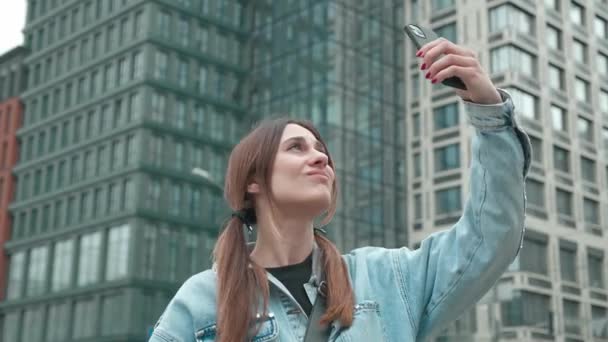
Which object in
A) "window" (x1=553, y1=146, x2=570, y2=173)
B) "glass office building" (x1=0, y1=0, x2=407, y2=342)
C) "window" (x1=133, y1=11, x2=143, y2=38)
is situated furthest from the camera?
"window" (x1=133, y1=11, x2=143, y2=38)

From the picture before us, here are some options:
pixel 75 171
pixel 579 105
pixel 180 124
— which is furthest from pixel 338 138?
pixel 75 171

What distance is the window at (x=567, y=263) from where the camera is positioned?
156 ft

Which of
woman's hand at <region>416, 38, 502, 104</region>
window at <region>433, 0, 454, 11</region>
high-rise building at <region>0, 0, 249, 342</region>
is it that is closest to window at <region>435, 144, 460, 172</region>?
window at <region>433, 0, 454, 11</region>

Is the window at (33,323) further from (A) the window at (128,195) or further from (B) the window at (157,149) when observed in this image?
(B) the window at (157,149)

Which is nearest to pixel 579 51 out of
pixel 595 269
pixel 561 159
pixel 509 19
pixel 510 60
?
pixel 509 19

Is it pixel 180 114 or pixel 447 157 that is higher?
pixel 180 114

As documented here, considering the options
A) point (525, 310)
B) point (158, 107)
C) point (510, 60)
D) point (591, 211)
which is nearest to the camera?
point (525, 310)

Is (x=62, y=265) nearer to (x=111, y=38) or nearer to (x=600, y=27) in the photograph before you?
(x=111, y=38)

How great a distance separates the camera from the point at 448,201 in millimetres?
47875

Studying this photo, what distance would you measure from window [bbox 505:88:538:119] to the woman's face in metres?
44.3

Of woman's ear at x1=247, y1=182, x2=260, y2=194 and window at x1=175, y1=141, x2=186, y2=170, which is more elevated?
window at x1=175, y1=141, x2=186, y2=170

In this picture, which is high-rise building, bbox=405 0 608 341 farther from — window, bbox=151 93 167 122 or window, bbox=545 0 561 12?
window, bbox=151 93 167 122

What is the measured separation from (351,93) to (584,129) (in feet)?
49.6

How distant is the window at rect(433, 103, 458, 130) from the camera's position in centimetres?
4888
